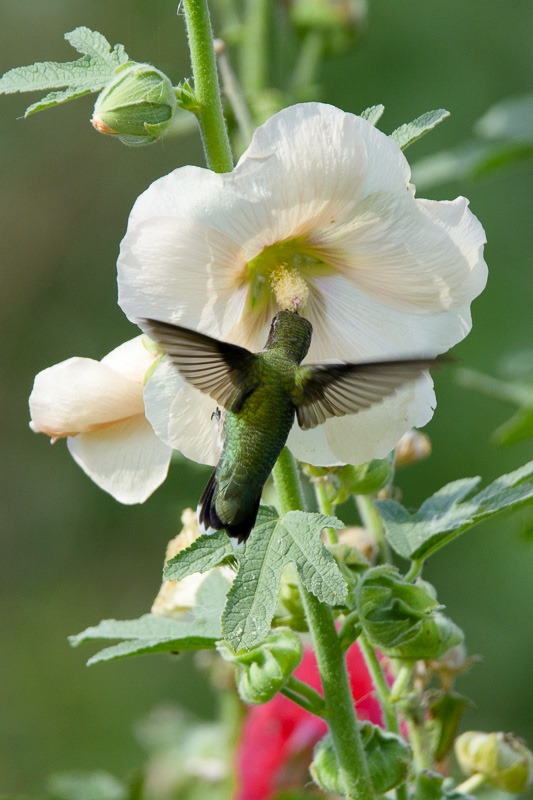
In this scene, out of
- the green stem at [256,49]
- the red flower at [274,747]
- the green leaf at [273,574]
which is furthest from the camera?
the green stem at [256,49]

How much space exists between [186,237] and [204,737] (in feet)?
3.32

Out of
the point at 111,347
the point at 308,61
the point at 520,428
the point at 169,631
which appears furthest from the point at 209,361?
the point at 111,347

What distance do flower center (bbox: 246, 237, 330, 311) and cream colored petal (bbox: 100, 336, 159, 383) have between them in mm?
116

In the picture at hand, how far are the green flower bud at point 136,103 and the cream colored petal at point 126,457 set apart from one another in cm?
27

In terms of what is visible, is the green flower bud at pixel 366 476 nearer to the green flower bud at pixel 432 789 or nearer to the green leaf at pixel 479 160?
the green flower bud at pixel 432 789

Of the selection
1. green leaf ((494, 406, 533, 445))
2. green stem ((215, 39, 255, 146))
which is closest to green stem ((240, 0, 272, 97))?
green stem ((215, 39, 255, 146))

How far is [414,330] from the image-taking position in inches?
40.6

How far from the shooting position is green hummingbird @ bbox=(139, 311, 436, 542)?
0.96m

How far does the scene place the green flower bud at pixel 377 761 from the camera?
975 millimetres

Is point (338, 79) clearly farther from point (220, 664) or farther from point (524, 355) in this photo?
point (220, 664)

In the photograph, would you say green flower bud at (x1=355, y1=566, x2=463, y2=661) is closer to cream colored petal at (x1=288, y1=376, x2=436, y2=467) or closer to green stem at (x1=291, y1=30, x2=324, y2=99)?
cream colored petal at (x1=288, y1=376, x2=436, y2=467)

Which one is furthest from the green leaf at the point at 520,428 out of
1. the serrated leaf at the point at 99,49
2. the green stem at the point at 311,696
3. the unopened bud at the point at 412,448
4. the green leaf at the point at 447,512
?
the serrated leaf at the point at 99,49

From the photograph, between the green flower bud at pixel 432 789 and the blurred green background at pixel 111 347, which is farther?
the blurred green background at pixel 111 347

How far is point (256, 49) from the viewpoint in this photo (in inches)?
66.2
